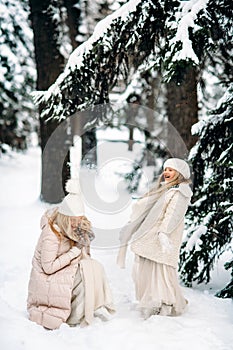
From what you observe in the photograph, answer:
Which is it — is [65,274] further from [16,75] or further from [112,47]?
[16,75]

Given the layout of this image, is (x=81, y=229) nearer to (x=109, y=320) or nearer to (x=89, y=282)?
(x=89, y=282)

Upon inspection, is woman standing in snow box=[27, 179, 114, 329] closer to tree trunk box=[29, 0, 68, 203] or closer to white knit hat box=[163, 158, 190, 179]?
white knit hat box=[163, 158, 190, 179]

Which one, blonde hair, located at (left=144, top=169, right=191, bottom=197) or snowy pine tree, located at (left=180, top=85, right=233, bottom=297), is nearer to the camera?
blonde hair, located at (left=144, top=169, right=191, bottom=197)

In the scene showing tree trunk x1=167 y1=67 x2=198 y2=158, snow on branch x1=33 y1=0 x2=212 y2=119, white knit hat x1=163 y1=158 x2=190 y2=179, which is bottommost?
white knit hat x1=163 y1=158 x2=190 y2=179

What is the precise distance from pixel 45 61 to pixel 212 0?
17.4 feet

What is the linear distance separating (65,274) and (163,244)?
1.02 metres

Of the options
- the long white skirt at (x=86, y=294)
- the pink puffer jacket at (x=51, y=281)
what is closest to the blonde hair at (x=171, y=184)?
the long white skirt at (x=86, y=294)

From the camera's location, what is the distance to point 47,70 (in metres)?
9.54

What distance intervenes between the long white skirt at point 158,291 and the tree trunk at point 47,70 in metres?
4.74

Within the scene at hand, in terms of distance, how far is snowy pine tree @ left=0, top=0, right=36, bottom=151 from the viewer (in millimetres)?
11859

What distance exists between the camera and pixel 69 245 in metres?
4.49

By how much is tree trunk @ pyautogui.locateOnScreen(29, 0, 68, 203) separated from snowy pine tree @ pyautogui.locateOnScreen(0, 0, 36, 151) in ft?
1.97

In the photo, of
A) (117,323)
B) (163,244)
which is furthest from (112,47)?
(117,323)

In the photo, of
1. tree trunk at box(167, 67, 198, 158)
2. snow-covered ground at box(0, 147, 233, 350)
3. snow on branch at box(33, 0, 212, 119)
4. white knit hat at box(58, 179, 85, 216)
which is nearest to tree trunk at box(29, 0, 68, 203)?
snow-covered ground at box(0, 147, 233, 350)
